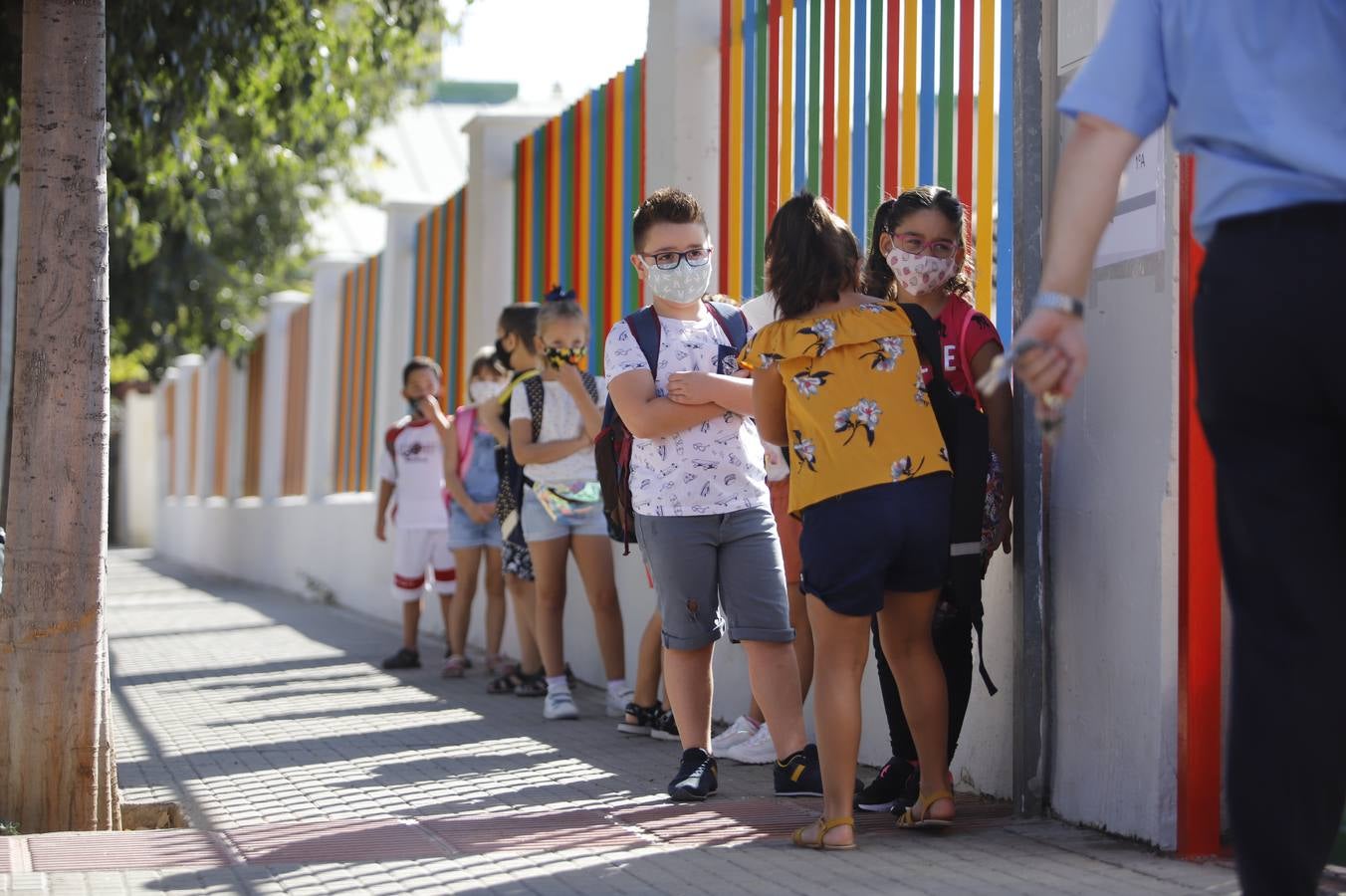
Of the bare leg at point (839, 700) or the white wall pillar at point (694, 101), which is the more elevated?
the white wall pillar at point (694, 101)

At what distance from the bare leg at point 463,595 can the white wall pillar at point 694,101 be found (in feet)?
8.18

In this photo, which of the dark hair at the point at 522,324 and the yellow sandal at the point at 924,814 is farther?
the dark hair at the point at 522,324

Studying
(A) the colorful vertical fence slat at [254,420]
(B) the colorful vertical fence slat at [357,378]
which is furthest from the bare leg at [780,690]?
(A) the colorful vertical fence slat at [254,420]

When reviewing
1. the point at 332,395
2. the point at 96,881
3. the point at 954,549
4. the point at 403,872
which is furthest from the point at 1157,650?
the point at 332,395

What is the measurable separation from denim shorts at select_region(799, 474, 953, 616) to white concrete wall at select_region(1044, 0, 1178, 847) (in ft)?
1.69

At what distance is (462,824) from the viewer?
5.11m

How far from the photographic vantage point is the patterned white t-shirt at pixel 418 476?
1027cm

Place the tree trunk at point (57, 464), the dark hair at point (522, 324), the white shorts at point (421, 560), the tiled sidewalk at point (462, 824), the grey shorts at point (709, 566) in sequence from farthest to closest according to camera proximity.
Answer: the white shorts at point (421, 560) < the dark hair at point (522, 324) < the grey shorts at point (709, 566) < the tree trunk at point (57, 464) < the tiled sidewalk at point (462, 824)

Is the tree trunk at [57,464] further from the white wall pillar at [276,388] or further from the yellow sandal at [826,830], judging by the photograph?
the white wall pillar at [276,388]

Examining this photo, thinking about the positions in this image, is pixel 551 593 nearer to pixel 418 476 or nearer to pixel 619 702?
pixel 619 702

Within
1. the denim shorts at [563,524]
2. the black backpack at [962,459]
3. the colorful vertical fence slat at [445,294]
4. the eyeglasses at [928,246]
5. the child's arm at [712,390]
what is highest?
the colorful vertical fence slat at [445,294]

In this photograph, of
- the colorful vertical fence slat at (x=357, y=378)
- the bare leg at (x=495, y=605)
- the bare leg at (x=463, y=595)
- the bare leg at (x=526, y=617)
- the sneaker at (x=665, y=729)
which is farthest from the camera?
the colorful vertical fence slat at (x=357, y=378)

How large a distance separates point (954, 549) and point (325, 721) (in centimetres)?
391

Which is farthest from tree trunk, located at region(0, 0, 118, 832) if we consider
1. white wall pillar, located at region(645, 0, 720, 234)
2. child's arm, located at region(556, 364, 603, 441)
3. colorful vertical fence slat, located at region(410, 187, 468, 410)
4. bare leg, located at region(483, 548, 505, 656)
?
colorful vertical fence slat, located at region(410, 187, 468, 410)
